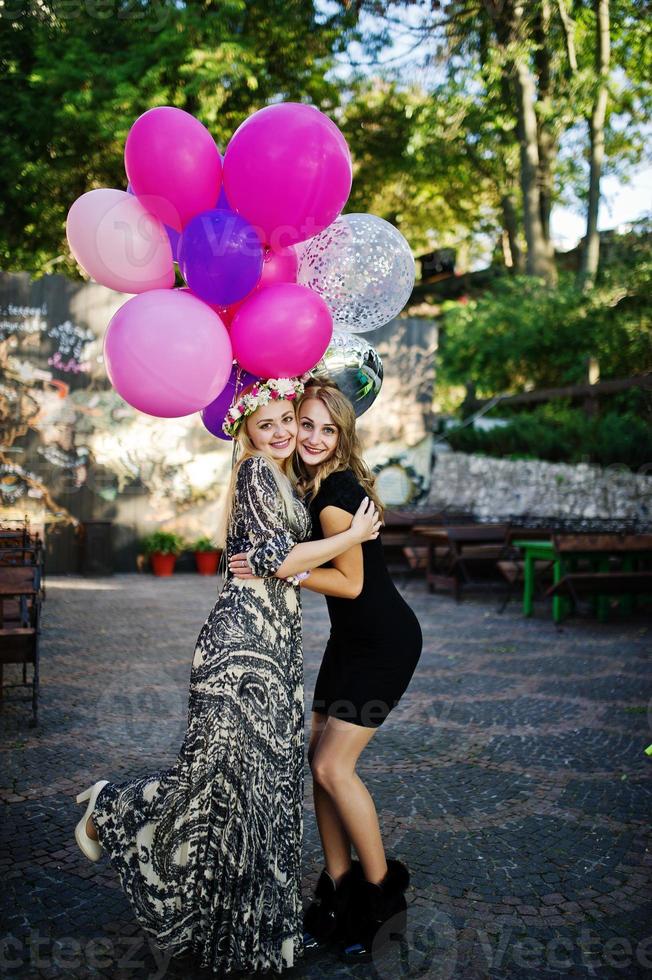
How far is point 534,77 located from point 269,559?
1533 centimetres

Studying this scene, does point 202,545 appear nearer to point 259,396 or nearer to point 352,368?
point 352,368

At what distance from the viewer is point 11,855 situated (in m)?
3.09

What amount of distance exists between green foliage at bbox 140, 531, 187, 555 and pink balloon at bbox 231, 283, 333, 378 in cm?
1017

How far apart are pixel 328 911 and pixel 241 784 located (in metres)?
0.69

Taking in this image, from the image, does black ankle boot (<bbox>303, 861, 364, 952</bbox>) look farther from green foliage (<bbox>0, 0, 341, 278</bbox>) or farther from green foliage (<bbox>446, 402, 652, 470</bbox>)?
green foliage (<bbox>0, 0, 341, 278</bbox>)

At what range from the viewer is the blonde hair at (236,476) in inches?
96.4

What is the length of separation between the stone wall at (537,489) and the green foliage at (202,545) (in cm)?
409

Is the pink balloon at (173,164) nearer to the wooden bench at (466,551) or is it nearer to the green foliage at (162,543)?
the wooden bench at (466,551)

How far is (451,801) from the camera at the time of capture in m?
3.68

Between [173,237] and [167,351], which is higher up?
[173,237]

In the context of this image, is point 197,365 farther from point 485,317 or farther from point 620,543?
point 485,317

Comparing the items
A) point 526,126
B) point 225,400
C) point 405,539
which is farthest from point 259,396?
point 526,126

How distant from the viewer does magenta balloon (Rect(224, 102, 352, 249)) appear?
240 centimetres

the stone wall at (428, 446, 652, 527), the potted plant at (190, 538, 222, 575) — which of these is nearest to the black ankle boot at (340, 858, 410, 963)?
the stone wall at (428, 446, 652, 527)
